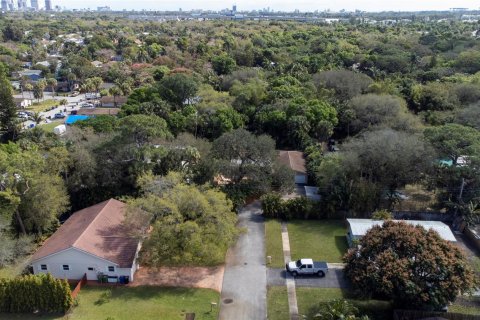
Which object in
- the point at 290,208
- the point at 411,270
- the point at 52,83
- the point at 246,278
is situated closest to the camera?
the point at 411,270

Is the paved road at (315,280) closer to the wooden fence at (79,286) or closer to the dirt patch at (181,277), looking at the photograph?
the dirt patch at (181,277)

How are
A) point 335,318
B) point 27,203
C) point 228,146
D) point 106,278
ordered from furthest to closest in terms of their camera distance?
point 228,146
point 27,203
point 106,278
point 335,318

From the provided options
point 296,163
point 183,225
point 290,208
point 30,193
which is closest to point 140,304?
point 183,225

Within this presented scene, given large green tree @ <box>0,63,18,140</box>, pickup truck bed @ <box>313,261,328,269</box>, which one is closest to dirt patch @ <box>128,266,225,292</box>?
pickup truck bed @ <box>313,261,328,269</box>

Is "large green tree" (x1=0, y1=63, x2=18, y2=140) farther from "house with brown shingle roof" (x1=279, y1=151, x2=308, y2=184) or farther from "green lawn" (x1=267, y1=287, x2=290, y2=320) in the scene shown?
"green lawn" (x1=267, y1=287, x2=290, y2=320)

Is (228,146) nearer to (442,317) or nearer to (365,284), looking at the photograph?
(365,284)

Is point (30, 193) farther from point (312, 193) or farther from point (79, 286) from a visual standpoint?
point (312, 193)

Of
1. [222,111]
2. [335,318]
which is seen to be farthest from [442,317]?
[222,111]
